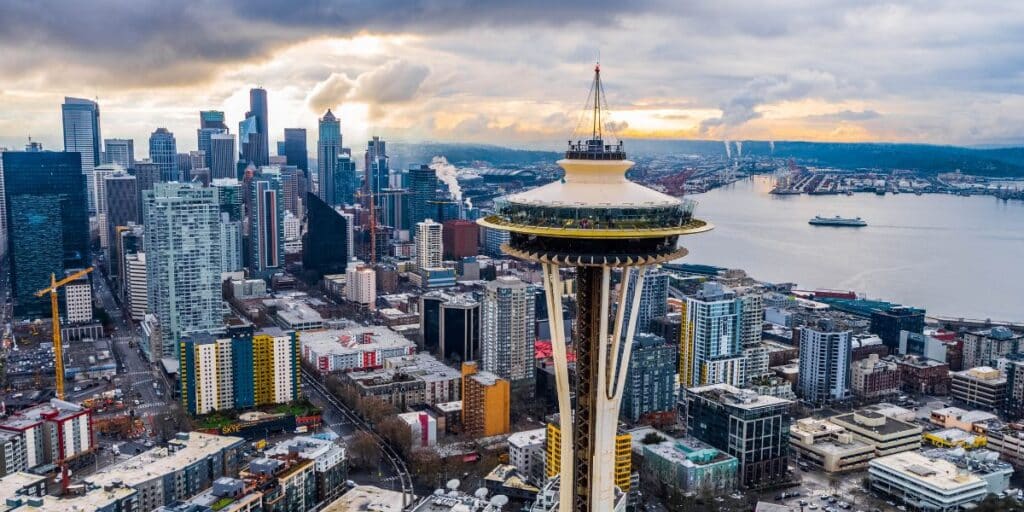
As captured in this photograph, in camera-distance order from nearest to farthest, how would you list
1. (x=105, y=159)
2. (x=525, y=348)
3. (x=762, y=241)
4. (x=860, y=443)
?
(x=860, y=443) → (x=525, y=348) → (x=762, y=241) → (x=105, y=159)

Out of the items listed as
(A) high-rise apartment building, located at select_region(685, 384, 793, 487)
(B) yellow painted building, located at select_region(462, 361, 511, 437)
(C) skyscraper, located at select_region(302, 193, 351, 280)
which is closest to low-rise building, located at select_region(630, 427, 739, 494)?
(A) high-rise apartment building, located at select_region(685, 384, 793, 487)

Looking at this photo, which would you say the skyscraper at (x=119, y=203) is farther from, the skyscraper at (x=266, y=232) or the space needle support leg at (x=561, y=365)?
the space needle support leg at (x=561, y=365)

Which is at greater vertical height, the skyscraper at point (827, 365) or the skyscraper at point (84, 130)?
the skyscraper at point (84, 130)

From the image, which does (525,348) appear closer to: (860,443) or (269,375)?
(269,375)

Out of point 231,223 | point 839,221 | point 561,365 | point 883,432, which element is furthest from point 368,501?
point 839,221

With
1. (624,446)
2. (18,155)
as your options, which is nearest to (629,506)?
(624,446)

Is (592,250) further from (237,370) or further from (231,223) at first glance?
(231,223)

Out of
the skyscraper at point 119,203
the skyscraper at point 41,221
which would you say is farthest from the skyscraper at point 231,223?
the skyscraper at point 41,221
